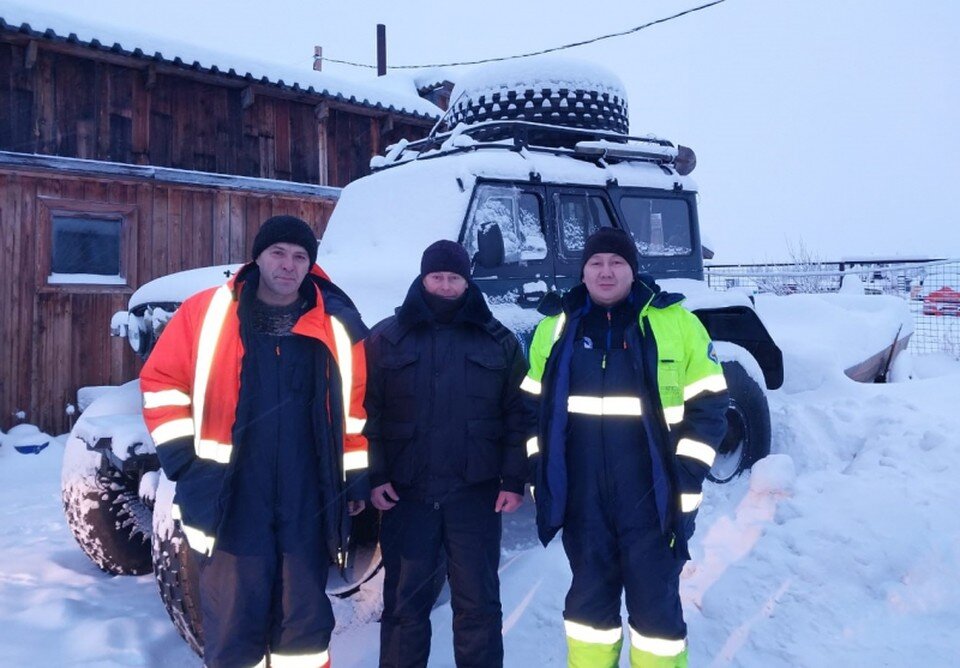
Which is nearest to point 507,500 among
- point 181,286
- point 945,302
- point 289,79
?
point 181,286

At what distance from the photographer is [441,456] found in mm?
2459

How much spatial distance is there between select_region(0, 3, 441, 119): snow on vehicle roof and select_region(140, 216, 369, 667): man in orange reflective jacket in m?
6.27

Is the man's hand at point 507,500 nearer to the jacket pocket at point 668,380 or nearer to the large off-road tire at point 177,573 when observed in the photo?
the jacket pocket at point 668,380

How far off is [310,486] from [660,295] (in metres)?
1.36

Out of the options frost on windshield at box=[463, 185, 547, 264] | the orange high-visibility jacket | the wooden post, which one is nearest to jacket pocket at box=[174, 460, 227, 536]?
the orange high-visibility jacket

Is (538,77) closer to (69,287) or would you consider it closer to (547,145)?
(547,145)

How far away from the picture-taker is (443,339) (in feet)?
8.27

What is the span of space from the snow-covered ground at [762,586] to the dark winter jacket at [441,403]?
902 millimetres

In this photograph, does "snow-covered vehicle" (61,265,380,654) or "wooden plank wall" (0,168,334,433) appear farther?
"wooden plank wall" (0,168,334,433)

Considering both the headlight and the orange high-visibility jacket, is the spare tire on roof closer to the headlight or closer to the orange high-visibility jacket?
the headlight

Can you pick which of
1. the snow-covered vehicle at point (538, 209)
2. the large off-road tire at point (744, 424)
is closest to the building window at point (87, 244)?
the snow-covered vehicle at point (538, 209)

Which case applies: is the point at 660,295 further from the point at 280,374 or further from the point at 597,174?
the point at 597,174

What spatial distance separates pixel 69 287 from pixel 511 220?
5.67m

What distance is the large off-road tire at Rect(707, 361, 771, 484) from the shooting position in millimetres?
4371
